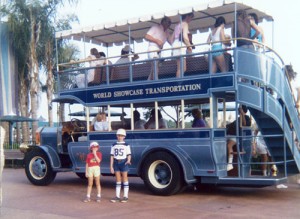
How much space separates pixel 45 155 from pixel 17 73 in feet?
59.5

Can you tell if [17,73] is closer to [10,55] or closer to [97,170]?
[10,55]

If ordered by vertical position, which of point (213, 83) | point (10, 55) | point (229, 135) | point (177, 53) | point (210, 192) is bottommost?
point (210, 192)

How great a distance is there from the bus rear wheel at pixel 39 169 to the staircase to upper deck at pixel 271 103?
5.81 metres

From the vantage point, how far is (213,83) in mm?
10477

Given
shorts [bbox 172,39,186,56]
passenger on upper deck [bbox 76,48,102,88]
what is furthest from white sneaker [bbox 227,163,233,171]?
passenger on upper deck [bbox 76,48,102,88]

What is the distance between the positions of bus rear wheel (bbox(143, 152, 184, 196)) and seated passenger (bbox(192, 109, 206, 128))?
982mm

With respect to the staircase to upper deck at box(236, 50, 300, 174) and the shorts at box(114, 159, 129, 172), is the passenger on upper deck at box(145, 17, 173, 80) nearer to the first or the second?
the staircase to upper deck at box(236, 50, 300, 174)

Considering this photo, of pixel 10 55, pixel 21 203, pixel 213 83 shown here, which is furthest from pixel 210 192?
pixel 10 55

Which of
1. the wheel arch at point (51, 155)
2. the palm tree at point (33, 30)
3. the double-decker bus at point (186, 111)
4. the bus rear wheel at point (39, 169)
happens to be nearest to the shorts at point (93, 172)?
the double-decker bus at point (186, 111)

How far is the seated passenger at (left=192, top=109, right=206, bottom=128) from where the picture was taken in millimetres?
10980

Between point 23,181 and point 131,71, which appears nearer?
point 131,71

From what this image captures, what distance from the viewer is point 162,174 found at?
10930 millimetres

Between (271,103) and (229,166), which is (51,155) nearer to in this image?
(229,166)

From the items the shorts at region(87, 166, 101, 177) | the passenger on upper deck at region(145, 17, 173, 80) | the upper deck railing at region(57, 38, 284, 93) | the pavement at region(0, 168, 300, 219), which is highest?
the passenger on upper deck at region(145, 17, 173, 80)
